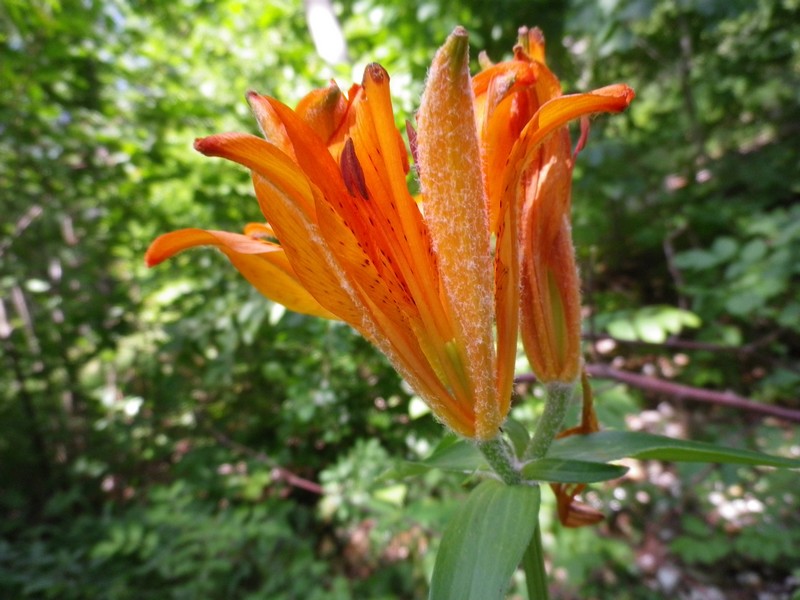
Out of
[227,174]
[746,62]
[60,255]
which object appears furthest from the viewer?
[746,62]

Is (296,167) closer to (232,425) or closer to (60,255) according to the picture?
(232,425)

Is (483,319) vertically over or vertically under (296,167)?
under

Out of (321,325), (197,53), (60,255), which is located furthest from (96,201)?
(321,325)

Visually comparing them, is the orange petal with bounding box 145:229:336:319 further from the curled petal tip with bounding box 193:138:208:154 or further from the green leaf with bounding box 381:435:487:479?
the green leaf with bounding box 381:435:487:479

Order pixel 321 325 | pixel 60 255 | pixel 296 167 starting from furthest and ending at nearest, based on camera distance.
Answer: pixel 60 255 → pixel 321 325 → pixel 296 167

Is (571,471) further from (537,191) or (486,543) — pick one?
(537,191)

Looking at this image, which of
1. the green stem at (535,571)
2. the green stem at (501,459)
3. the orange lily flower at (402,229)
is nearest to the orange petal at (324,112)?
the orange lily flower at (402,229)

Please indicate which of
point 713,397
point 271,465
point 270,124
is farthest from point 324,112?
point 271,465
